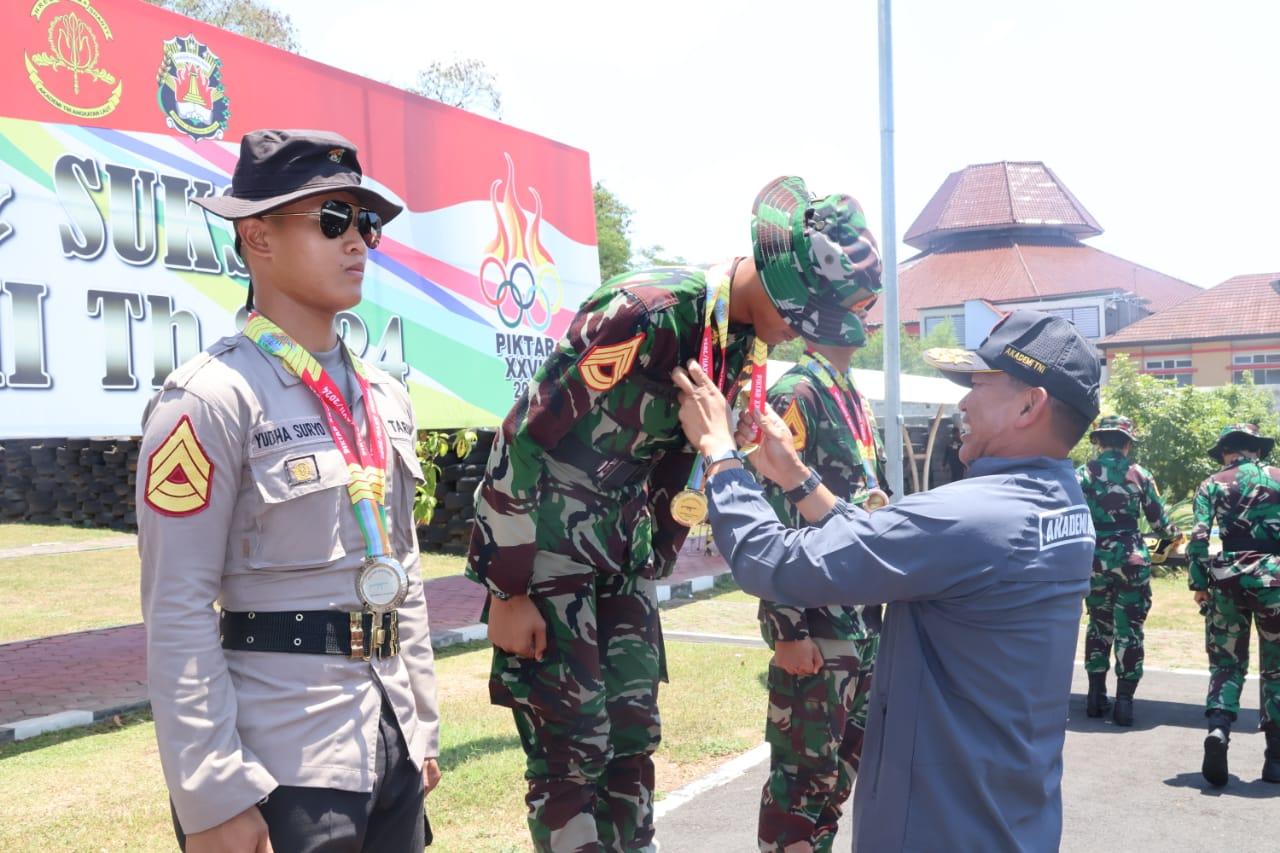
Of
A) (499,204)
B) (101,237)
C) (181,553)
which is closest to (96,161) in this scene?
(101,237)

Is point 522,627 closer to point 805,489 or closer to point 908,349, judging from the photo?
point 805,489

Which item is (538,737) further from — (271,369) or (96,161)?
Result: (96,161)

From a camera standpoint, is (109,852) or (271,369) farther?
(109,852)

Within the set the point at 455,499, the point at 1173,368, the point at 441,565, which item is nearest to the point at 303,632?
Answer: the point at 441,565

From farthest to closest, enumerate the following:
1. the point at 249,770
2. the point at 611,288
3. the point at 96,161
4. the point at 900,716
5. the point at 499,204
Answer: the point at 499,204, the point at 96,161, the point at 611,288, the point at 900,716, the point at 249,770

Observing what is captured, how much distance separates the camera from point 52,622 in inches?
419

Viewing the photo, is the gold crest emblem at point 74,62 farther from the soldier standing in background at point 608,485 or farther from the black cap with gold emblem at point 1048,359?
the black cap with gold emblem at point 1048,359

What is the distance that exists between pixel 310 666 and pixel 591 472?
3.50 ft

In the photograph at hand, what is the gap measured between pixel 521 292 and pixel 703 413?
808 cm

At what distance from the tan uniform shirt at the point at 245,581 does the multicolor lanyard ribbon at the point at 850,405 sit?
267cm

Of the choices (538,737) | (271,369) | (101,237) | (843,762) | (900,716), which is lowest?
(843,762)

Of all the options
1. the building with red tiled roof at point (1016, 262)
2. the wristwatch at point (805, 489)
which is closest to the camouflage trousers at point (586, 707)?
the wristwatch at point (805, 489)

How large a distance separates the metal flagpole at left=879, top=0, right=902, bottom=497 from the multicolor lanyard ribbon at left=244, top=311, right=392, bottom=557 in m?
8.96

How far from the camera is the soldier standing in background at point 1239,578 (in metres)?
6.32
